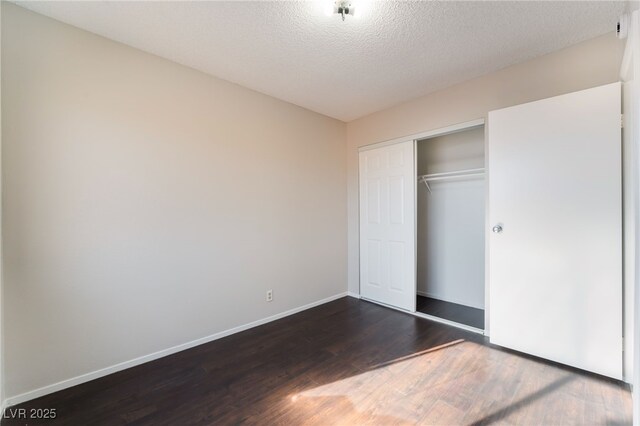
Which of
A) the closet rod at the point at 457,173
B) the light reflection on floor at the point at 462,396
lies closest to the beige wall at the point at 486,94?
the closet rod at the point at 457,173

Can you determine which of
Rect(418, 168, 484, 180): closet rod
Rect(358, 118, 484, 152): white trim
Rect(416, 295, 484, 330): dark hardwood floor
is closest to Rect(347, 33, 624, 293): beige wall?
Rect(358, 118, 484, 152): white trim

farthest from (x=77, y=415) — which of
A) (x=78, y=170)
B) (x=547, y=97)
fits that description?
(x=547, y=97)

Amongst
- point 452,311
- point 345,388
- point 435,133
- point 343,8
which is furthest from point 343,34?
point 452,311

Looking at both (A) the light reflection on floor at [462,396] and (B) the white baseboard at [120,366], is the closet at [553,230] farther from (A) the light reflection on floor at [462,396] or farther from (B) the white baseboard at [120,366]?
(B) the white baseboard at [120,366]

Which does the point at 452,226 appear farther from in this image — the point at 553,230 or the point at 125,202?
the point at 125,202

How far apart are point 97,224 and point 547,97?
3770 mm

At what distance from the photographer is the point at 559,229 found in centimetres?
211

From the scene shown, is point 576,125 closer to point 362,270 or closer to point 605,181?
point 605,181

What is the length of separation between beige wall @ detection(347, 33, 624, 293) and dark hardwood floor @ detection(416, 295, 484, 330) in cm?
95

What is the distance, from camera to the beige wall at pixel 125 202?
1.75 m

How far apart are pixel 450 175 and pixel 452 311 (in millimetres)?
1682

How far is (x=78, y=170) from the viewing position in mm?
1929

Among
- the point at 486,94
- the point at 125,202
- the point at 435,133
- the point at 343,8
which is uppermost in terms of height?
the point at 343,8

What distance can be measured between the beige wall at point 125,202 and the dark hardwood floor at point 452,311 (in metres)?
1.71
